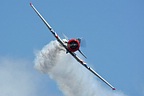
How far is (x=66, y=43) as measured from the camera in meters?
79.8

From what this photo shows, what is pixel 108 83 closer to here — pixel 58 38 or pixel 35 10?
pixel 58 38

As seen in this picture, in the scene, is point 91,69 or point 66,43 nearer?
point 66,43

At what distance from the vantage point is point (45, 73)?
277 feet

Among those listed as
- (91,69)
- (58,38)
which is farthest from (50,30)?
(91,69)

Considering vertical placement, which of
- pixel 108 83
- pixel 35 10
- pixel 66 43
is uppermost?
pixel 35 10

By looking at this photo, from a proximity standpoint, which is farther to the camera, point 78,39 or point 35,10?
point 35,10

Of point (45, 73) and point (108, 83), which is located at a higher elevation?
point (45, 73)

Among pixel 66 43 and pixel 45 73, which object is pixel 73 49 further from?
pixel 45 73

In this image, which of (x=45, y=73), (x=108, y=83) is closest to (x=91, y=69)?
(x=108, y=83)

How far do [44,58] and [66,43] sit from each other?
8196mm

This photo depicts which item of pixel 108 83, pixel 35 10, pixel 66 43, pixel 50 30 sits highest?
pixel 35 10

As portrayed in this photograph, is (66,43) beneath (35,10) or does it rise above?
beneath

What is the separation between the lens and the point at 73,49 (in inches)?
3103

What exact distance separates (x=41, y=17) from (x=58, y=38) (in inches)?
363
